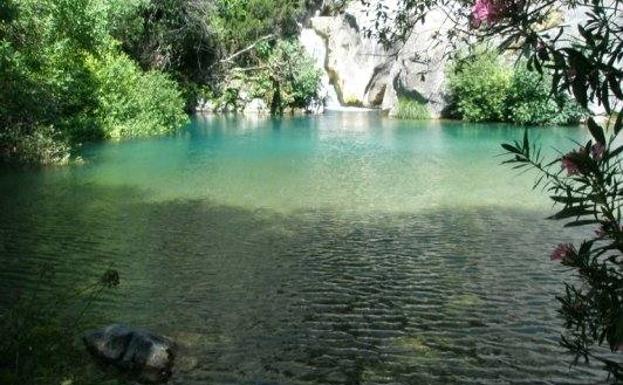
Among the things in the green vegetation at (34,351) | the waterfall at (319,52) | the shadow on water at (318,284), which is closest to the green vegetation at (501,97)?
the waterfall at (319,52)

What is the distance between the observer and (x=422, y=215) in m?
11.7

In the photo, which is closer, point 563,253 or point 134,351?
point 563,253

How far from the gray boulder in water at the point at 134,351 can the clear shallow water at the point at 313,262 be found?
0.64 feet

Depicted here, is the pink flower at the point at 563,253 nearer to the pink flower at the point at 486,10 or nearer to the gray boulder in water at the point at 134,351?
the pink flower at the point at 486,10

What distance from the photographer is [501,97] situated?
33.6 m

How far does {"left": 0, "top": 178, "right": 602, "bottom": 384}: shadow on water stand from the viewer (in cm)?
574

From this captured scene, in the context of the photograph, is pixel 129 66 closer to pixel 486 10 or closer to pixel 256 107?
pixel 256 107

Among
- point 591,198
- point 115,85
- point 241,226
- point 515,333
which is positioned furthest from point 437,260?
point 115,85

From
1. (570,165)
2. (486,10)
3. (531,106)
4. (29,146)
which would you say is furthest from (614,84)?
(531,106)

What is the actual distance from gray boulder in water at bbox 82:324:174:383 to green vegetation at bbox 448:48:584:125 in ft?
91.5

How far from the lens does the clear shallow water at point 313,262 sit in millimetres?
5852

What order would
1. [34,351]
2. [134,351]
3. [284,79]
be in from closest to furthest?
[34,351] < [134,351] < [284,79]

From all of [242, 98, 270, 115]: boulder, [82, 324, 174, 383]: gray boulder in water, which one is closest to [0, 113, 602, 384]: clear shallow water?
[82, 324, 174, 383]: gray boulder in water

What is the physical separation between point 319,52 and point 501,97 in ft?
58.0
